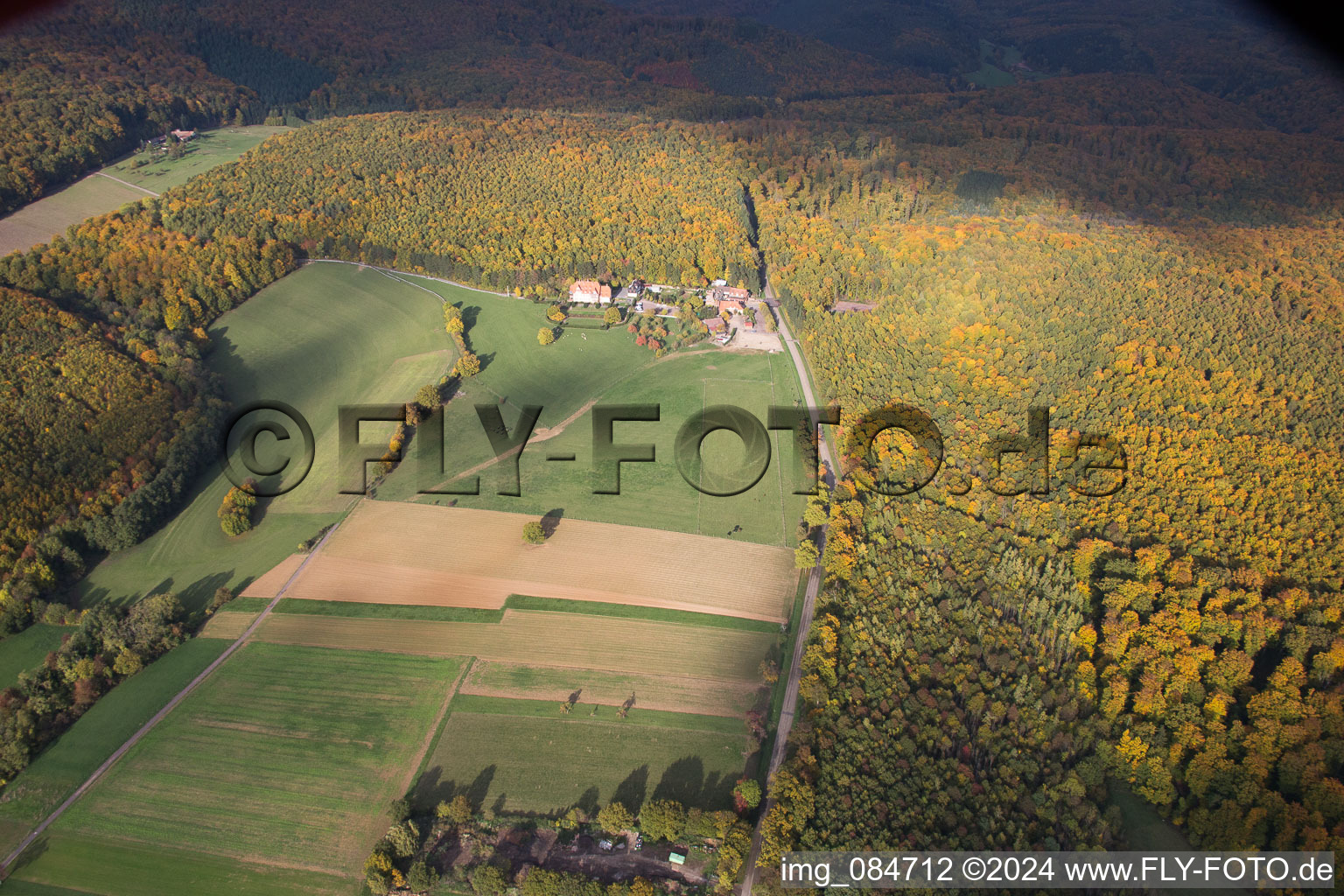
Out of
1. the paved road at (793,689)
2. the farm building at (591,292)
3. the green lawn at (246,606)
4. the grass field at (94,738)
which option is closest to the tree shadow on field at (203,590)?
the green lawn at (246,606)

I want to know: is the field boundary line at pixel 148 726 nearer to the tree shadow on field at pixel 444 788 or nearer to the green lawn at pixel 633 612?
the green lawn at pixel 633 612

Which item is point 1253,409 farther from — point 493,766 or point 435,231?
point 435,231

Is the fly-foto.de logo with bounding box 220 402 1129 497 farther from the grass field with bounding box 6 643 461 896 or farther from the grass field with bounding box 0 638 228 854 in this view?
the grass field with bounding box 6 643 461 896

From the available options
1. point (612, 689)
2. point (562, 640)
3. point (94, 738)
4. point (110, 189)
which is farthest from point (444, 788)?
point (110, 189)

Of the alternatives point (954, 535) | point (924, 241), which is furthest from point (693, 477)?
point (924, 241)

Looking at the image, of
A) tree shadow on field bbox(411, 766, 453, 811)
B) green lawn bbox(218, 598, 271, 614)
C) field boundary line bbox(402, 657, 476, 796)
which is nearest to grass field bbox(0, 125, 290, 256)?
green lawn bbox(218, 598, 271, 614)

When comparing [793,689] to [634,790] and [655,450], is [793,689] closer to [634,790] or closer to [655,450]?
[634,790]
